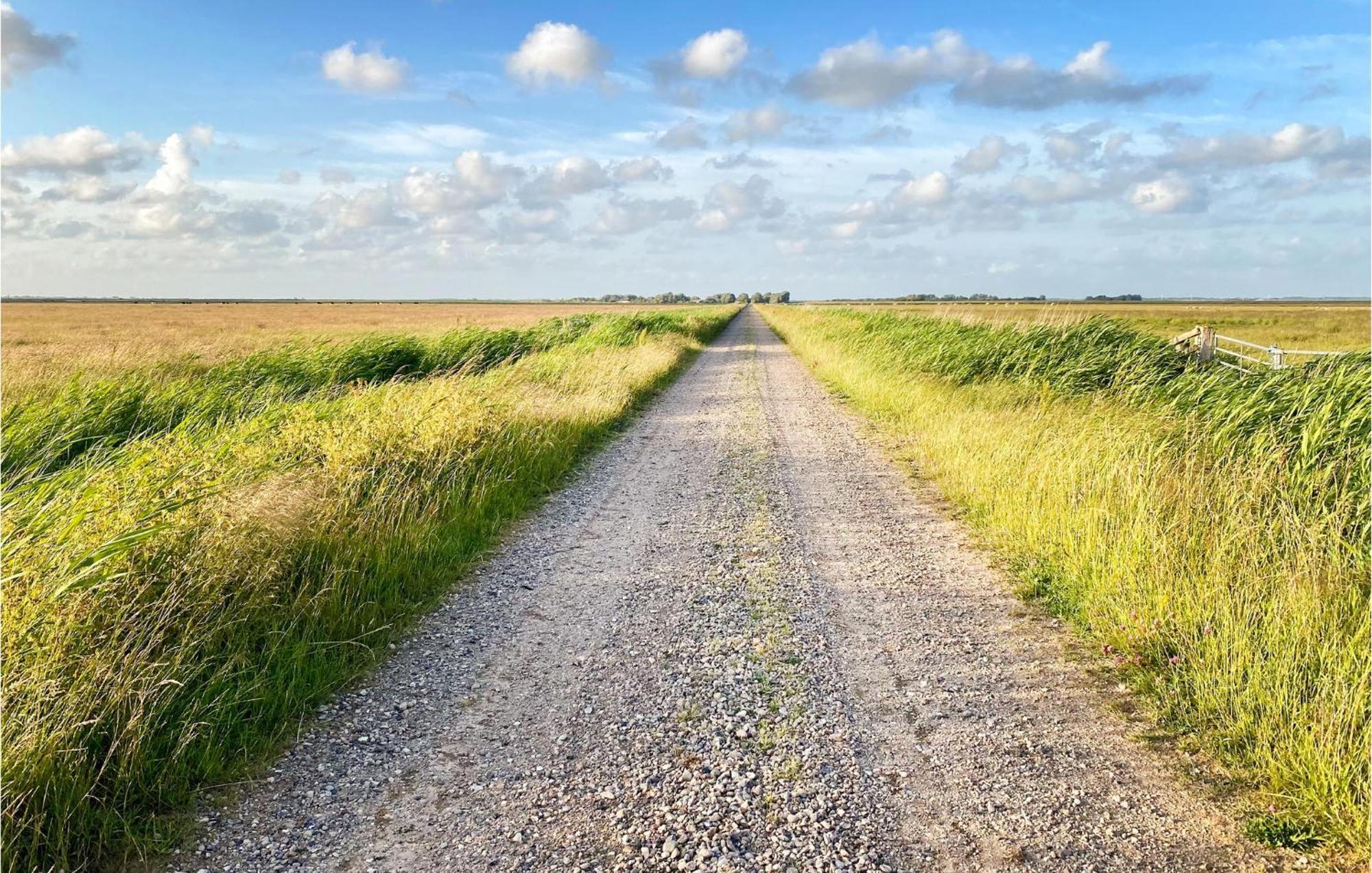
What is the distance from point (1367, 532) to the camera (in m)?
5.16

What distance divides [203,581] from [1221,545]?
6.07 m

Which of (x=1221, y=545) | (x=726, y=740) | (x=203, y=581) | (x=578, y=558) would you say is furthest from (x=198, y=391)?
(x=1221, y=545)

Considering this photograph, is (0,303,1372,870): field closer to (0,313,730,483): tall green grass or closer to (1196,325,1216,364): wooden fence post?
(0,313,730,483): tall green grass

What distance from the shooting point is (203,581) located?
438 cm

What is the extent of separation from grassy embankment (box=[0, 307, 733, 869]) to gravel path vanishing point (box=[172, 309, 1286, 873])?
32cm

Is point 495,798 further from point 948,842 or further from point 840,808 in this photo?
point 948,842

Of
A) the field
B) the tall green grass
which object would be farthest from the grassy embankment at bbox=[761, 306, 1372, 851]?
the tall green grass

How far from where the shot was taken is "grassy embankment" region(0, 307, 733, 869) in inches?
125

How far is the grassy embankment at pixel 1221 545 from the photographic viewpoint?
3383 mm

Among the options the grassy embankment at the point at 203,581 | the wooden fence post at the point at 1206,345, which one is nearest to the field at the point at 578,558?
the grassy embankment at the point at 203,581

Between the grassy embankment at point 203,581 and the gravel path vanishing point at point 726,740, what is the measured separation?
318 millimetres

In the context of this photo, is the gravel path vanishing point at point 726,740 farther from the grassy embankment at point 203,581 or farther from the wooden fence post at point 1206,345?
the wooden fence post at point 1206,345

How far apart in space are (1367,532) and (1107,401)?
22.1 ft

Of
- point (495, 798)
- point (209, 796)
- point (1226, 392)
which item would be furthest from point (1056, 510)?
point (209, 796)
